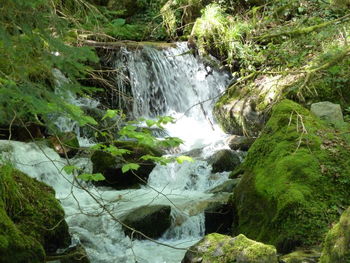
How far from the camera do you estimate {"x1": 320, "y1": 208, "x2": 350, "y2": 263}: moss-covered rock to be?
281cm

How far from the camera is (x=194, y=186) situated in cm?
772

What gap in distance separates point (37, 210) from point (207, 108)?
764cm

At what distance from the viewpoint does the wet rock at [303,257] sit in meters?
3.77

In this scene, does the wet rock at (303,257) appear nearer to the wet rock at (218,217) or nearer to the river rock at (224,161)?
the wet rock at (218,217)

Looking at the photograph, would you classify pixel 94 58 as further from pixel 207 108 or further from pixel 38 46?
pixel 207 108

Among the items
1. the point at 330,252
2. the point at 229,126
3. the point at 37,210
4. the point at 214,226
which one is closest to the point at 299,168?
the point at 214,226

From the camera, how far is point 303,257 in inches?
151

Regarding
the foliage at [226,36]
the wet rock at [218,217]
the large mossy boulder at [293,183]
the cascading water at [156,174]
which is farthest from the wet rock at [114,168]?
the foliage at [226,36]

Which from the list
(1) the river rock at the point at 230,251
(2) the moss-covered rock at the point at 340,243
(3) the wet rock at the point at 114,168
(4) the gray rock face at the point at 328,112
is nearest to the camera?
Result: (2) the moss-covered rock at the point at 340,243

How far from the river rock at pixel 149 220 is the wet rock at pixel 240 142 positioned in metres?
3.56

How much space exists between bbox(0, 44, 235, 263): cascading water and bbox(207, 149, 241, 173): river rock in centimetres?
15

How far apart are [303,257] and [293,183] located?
95 centimetres

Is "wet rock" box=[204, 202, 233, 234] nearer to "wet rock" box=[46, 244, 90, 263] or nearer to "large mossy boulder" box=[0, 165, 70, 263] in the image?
"wet rock" box=[46, 244, 90, 263]

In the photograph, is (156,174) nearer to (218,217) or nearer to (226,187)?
(226,187)
